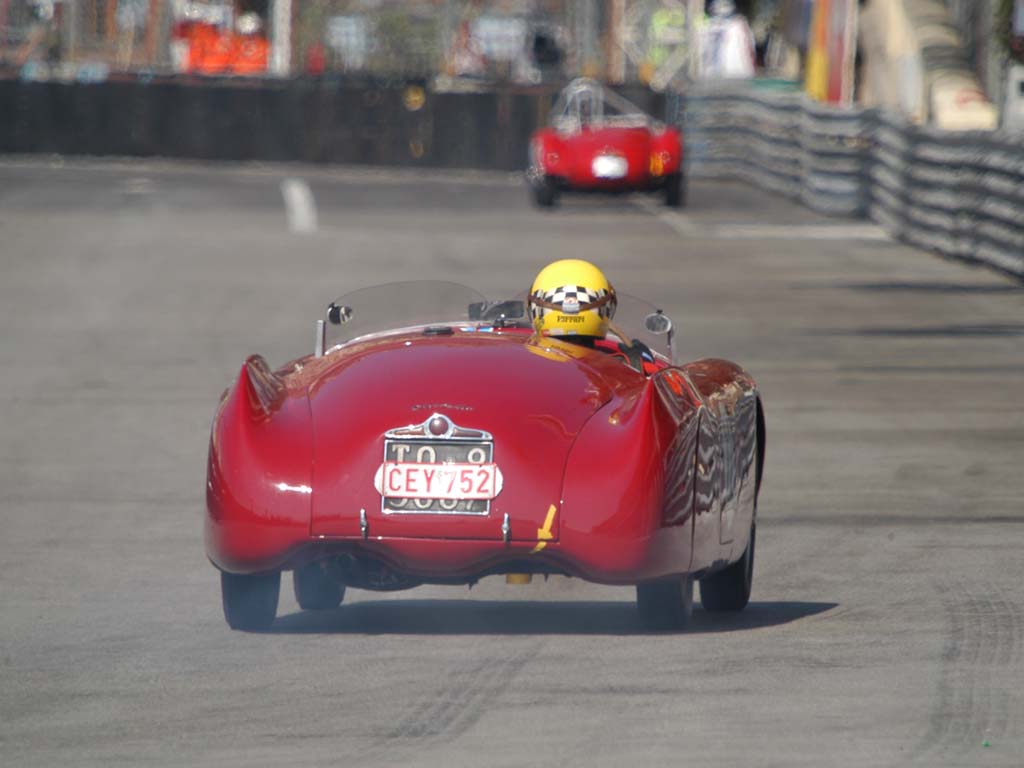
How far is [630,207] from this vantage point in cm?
3403

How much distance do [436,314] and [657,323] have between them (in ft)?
2.84

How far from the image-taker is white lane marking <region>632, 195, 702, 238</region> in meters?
29.7

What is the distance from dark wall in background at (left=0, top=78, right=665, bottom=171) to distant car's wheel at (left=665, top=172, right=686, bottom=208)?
8.82 metres

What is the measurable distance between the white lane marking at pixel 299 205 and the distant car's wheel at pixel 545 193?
10.4ft

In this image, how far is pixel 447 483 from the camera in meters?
6.70

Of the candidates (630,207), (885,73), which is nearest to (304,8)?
(885,73)

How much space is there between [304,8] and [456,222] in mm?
31401

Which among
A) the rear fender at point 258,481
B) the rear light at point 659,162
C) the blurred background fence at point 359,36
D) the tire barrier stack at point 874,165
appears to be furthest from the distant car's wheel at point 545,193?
the rear fender at point 258,481

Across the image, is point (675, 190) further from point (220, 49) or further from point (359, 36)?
point (220, 49)

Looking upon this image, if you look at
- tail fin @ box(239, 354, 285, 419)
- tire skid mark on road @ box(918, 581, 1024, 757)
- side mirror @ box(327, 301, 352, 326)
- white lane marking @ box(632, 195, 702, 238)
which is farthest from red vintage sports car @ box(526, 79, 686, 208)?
tail fin @ box(239, 354, 285, 419)

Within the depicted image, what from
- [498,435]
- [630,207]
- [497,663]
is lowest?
[630,207]

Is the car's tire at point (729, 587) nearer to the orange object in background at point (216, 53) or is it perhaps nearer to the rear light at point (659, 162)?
the rear light at point (659, 162)

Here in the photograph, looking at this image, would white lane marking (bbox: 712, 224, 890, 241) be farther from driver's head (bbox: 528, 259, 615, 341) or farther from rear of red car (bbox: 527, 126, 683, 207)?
driver's head (bbox: 528, 259, 615, 341)

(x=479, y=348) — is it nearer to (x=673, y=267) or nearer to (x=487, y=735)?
(x=487, y=735)
